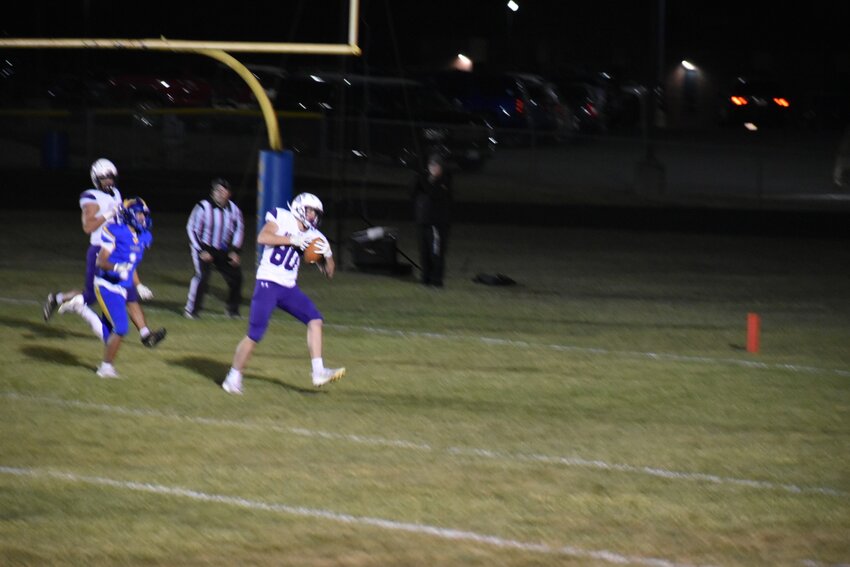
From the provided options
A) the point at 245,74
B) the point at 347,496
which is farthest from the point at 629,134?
the point at 347,496

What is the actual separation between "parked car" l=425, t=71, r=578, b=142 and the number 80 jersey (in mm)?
28641

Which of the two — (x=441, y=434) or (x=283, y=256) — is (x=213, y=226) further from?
(x=441, y=434)

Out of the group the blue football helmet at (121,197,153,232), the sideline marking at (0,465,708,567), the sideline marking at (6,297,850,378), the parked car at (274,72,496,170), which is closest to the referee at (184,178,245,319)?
the sideline marking at (6,297,850,378)

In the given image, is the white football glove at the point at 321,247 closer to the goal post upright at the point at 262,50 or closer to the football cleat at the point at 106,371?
the football cleat at the point at 106,371

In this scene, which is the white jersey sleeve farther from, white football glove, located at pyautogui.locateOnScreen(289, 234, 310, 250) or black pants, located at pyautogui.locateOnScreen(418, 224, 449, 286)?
black pants, located at pyautogui.locateOnScreen(418, 224, 449, 286)

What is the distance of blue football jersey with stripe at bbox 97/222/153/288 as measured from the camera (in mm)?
11820

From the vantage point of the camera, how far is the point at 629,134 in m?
46.0

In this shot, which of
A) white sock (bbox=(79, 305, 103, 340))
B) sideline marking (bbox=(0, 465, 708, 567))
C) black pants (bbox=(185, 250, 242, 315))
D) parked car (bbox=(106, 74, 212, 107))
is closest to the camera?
sideline marking (bbox=(0, 465, 708, 567))

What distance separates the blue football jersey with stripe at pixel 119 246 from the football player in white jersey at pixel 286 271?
1190mm

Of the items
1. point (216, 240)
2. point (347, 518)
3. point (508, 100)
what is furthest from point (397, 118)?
point (347, 518)

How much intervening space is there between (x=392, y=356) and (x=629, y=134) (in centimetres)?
3334

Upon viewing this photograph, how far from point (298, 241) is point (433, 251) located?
25.4 feet

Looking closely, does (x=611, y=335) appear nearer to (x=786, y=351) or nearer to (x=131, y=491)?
(x=786, y=351)

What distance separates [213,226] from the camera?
1557 centimetres
